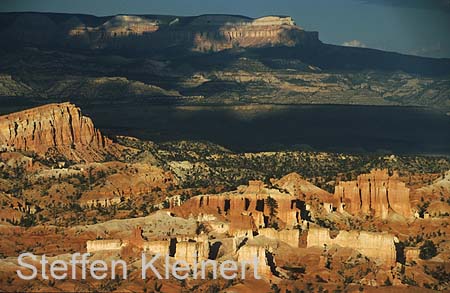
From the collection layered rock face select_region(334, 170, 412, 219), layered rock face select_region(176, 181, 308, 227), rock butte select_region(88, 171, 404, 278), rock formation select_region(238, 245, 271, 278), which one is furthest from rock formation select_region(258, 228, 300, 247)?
layered rock face select_region(334, 170, 412, 219)

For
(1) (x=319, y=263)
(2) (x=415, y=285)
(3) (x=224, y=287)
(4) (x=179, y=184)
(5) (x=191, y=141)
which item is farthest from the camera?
(5) (x=191, y=141)

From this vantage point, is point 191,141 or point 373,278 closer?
point 373,278

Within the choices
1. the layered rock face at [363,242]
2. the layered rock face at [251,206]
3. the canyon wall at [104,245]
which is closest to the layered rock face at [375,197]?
the layered rock face at [251,206]

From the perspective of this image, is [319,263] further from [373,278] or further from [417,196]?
[417,196]

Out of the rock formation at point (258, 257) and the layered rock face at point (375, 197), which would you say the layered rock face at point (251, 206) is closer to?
the layered rock face at point (375, 197)

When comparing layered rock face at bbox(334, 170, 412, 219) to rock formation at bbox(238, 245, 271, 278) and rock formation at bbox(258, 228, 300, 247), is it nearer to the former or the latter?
rock formation at bbox(258, 228, 300, 247)

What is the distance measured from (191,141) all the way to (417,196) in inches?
2914

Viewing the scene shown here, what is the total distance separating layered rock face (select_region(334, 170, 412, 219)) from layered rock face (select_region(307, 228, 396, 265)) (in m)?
18.1

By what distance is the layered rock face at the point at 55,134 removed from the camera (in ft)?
497

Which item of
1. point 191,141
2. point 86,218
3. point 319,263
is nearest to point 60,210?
point 86,218

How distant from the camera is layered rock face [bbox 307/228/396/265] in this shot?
94000 millimetres

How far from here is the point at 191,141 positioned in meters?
193

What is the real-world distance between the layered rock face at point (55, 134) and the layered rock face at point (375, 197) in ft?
135

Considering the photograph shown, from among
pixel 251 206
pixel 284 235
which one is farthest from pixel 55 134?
pixel 284 235
